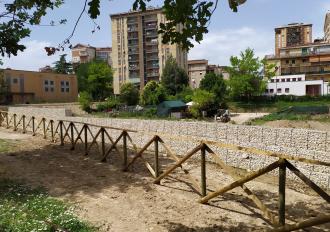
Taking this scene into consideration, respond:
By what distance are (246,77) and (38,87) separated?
104 feet

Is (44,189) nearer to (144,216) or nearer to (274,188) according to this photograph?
(144,216)

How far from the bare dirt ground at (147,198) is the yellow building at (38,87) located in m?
41.9

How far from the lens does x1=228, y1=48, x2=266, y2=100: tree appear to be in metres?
55.0

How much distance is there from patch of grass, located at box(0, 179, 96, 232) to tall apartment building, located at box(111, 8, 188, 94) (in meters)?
77.2

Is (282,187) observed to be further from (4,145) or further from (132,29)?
(132,29)

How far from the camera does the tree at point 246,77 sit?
55031mm

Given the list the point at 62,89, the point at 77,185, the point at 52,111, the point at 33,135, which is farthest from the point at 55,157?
the point at 62,89

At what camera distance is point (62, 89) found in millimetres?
57969

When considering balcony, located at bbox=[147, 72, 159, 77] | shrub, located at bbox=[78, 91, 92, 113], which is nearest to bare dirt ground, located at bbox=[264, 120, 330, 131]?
shrub, located at bbox=[78, 91, 92, 113]

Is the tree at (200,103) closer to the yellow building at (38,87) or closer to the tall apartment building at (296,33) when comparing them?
the yellow building at (38,87)

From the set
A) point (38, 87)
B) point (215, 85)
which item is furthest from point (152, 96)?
point (38, 87)

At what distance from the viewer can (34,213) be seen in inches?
257

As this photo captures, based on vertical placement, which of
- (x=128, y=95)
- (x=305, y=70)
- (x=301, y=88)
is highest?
(x=305, y=70)

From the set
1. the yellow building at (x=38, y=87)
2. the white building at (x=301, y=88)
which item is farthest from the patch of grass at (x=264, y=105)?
the yellow building at (x=38, y=87)
